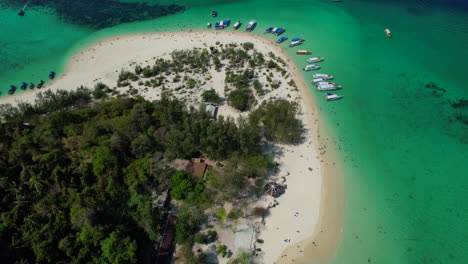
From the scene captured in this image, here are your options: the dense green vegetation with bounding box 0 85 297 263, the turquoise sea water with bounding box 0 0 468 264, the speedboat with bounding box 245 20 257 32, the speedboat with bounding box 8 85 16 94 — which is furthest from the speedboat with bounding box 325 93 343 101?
the speedboat with bounding box 8 85 16 94

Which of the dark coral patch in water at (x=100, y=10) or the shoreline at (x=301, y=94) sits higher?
the dark coral patch in water at (x=100, y=10)

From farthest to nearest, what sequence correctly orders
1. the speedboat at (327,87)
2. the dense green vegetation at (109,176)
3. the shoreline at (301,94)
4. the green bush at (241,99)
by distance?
the speedboat at (327,87), the green bush at (241,99), the shoreline at (301,94), the dense green vegetation at (109,176)

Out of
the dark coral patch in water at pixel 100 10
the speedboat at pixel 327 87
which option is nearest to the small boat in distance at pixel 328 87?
the speedboat at pixel 327 87

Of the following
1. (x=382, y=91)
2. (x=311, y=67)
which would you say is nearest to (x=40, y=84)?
(x=311, y=67)

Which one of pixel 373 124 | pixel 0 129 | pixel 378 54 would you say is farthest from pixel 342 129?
pixel 0 129

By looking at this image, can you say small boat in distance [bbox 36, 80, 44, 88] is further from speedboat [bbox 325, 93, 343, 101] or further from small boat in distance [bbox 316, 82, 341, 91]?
speedboat [bbox 325, 93, 343, 101]

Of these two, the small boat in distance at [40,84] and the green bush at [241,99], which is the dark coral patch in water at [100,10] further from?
the green bush at [241,99]
